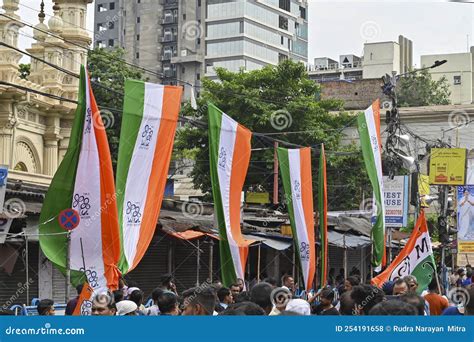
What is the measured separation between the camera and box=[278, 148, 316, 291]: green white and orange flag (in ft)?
60.7

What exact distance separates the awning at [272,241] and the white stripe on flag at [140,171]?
929 centimetres

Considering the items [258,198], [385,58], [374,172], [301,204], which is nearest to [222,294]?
[301,204]

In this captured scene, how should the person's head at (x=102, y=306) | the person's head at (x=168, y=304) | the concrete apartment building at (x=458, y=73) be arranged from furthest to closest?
the concrete apartment building at (x=458, y=73) < the person's head at (x=168, y=304) < the person's head at (x=102, y=306)

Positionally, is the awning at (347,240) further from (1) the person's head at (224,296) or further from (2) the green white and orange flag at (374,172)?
(1) the person's head at (224,296)

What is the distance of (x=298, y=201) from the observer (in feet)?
62.1

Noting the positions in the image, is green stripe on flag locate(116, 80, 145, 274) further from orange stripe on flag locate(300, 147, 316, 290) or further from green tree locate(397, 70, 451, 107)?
green tree locate(397, 70, 451, 107)

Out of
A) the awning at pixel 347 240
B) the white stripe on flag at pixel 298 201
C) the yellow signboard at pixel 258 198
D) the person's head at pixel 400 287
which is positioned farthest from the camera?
the yellow signboard at pixel 258 198

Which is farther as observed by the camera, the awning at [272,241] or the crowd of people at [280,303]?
the awning at [272,241]

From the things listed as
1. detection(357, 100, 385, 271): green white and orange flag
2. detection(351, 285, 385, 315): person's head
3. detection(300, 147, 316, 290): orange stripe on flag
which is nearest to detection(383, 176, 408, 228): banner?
detection(357, 100, 385, 271): green white and orange flag

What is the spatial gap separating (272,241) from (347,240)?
15.6 ft

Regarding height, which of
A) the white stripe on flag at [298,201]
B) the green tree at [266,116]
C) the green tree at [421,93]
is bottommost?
the white stripe on flag at [298,201]

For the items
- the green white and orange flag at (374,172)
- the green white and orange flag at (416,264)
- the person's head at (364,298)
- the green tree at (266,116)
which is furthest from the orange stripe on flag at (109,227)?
the green tree at (266,116)

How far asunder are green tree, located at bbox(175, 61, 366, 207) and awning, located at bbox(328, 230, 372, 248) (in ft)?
35.8

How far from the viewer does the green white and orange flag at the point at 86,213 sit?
11.9m
